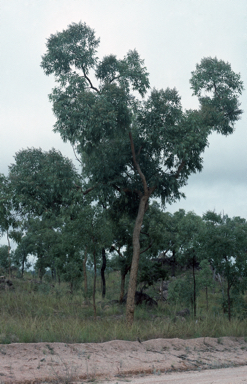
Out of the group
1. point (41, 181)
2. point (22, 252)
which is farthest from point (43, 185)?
point (22, 252)

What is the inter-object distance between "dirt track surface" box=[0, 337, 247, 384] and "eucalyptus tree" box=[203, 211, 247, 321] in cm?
657

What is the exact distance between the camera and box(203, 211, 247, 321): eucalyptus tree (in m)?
18.2

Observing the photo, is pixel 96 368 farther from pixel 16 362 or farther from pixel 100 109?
pixel 100 109

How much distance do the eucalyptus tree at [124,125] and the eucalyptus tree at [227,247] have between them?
2.81 metres

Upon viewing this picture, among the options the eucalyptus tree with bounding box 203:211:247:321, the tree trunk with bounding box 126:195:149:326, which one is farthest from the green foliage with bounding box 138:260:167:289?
the tree trunk with bounding box 126:195:149:326

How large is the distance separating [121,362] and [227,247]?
10.8 metres

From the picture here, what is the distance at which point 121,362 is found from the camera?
9.17 m

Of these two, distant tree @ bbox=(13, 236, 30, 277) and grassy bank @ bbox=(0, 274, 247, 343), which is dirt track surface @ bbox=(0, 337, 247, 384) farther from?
distant tree @ bbox=(13, 236, 30, 277)

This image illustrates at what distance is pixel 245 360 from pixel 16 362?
297 inches

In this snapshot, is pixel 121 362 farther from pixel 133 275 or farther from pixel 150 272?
pixel 150 272

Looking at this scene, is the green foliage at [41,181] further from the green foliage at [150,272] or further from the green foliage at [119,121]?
the green foliage at [150,272]

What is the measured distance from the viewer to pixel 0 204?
14859 millimetres

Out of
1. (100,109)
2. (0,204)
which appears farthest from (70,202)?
(100,109)

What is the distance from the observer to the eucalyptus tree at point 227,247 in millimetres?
18219
